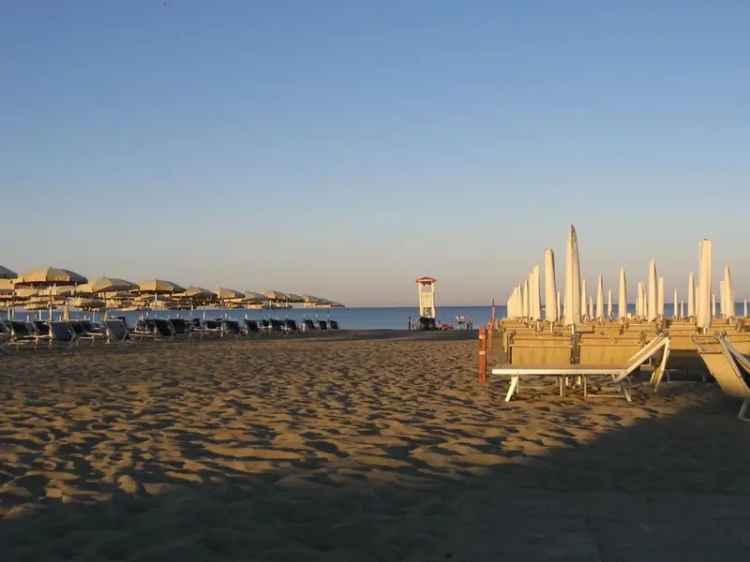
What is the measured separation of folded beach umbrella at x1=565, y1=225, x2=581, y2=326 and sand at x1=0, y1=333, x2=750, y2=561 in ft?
5.81

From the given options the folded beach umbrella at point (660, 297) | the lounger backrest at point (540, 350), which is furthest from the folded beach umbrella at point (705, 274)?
the folded beach umbrella at point (660, 297)

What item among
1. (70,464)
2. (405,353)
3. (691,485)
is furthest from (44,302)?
(691,485)

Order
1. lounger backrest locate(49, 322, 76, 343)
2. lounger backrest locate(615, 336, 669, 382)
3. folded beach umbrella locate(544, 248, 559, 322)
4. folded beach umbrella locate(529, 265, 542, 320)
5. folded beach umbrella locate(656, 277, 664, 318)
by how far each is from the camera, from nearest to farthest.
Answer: lounger backrest locate(615, 336, 669, 382)
folded beach umbrella locate(544, 248, 559, 322)
folded beach umbrella locate(529, 265, 542, 320)
lounger backrest locate(49, 322, 76, 343)
folded beach umbrella locate(656, 277, 664, 318)

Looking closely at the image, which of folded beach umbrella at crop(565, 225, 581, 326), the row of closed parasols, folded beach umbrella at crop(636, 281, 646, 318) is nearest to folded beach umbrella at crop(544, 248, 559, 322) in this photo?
the row of closed parasols

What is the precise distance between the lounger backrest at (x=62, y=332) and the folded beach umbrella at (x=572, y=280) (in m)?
11.9

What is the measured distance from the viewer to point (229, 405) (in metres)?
7.51

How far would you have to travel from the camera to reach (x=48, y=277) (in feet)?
62.2

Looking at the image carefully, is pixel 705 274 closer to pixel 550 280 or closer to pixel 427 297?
pixel 550 280

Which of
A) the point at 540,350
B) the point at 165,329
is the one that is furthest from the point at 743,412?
the point at 165,329

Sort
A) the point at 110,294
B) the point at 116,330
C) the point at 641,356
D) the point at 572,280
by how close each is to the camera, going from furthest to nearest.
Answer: the point at 110,294 < the point at 116,330 < the point at 572,280 < the point at 641,356

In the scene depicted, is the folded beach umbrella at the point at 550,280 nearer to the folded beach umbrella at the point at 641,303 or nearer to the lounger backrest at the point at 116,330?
the folded beach umbrella at the point at 641,303

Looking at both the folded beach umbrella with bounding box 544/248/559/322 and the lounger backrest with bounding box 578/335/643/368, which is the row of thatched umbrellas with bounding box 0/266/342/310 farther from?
the lounger backrest with bounding box 578/335/643/368

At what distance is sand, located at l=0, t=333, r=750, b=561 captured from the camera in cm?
326

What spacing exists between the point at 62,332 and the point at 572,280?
1234 centimetres
